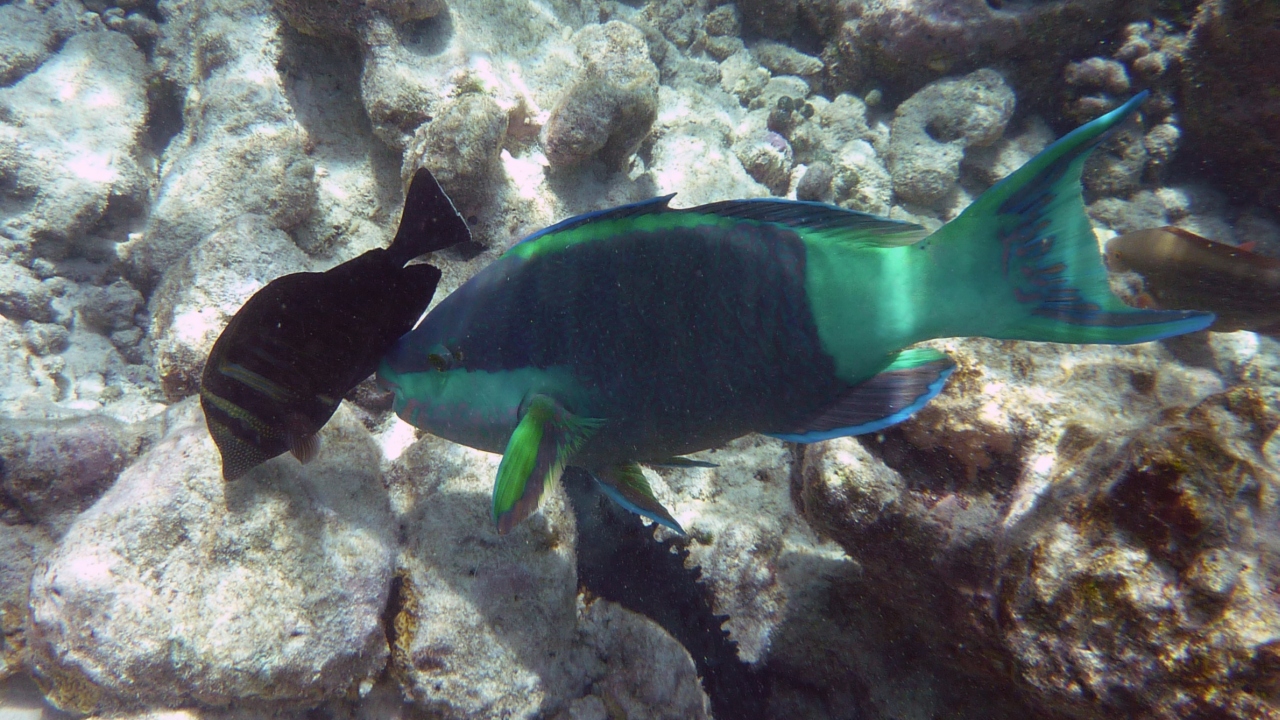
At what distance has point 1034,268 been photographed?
1.43 m

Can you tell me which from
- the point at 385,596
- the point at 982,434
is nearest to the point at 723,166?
the point at 982,434

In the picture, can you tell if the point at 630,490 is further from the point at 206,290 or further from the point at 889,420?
→ the point at 206,290

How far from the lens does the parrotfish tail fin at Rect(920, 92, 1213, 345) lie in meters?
1.35

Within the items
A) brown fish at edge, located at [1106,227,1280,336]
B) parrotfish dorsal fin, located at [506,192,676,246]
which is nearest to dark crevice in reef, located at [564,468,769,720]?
parrotfish dorsal fin, located at [506,192,676,246]

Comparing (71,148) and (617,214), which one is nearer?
(617,214)

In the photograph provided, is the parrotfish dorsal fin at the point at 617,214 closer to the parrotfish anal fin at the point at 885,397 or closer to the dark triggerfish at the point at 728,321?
the dark triggerfish at the point at 728,321

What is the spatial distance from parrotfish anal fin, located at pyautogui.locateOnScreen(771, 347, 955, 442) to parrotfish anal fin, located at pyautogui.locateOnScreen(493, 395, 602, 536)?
72cm

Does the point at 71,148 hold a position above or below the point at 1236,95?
below

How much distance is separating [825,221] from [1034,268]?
570 millimetres

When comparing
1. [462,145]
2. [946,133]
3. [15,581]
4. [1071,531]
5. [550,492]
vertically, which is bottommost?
[15,581]

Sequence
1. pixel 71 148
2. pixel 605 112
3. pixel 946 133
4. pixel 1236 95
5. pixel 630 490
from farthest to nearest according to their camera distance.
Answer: pixel 946 133
pixel 1236 95
pixel 71 148
pixel 605 112
pixel 630 490

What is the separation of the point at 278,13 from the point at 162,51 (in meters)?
2.85

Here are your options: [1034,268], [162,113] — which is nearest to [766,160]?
[1034,268]

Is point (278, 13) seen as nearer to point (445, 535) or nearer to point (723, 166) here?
point (723, 166)
